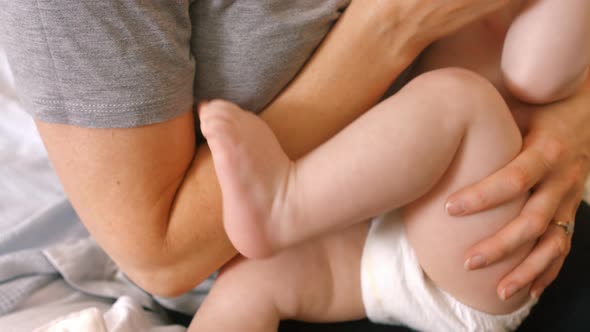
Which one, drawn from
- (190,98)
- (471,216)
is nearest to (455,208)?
(471,216)

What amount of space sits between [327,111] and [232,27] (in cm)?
16

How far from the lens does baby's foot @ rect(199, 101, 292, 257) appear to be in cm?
56

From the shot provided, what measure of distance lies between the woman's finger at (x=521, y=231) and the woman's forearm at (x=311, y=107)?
245 mm

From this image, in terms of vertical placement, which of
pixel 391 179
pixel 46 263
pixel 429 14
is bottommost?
pixel 46 263

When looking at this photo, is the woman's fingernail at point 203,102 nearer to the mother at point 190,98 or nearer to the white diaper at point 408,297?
the mother at point 190,98

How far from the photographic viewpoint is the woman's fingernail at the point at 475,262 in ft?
2.08

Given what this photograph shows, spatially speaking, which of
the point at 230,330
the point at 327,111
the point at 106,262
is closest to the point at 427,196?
the point at 327,111

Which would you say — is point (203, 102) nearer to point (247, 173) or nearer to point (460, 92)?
point (247, 173)

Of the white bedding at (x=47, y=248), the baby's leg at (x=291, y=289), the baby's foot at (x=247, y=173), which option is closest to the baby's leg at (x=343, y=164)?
Result: the baby's foot at (x=247, y=173)

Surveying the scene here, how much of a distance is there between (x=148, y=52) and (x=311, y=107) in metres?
0.22

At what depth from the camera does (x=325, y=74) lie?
66cm

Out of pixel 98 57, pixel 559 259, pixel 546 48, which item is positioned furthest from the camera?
pixel 559 259

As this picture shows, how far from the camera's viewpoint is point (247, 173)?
0.57m

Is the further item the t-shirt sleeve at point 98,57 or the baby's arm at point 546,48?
the baby's arm at point 546,48
